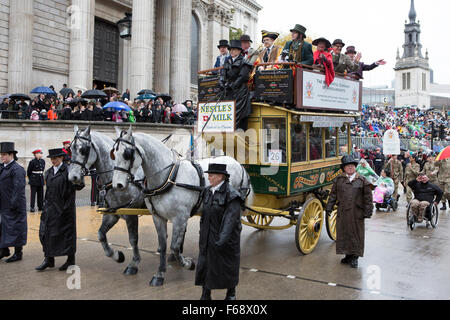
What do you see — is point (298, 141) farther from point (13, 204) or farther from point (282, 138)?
point (13, 204)

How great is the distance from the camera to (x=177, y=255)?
20.6 feet

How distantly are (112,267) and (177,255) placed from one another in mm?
1517

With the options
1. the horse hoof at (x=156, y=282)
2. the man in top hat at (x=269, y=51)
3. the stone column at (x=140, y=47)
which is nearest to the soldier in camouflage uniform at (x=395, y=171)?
the man in top hat at (x=269, y=51)

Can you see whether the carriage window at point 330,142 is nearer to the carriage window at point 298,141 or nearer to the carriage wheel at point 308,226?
the carriage window at point 298,141

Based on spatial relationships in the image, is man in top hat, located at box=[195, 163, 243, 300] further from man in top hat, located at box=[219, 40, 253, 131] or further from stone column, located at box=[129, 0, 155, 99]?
stone column, located at box=[129, 0, 155, 99]

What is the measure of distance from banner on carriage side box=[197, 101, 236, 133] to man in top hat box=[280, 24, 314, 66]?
1879mm

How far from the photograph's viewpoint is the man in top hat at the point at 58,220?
679cm

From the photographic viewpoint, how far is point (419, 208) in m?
11.2

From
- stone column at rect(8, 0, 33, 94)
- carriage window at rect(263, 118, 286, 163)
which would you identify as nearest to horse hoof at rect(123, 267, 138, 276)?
carriage window at rect(263, 118, 286, 163)

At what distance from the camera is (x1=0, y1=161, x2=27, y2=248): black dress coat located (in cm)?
732

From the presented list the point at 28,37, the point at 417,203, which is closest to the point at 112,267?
the point at 417,203

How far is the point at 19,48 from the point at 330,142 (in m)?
18.7

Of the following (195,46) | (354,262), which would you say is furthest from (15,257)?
(195,46)

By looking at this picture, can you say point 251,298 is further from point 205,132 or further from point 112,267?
point 205,132
